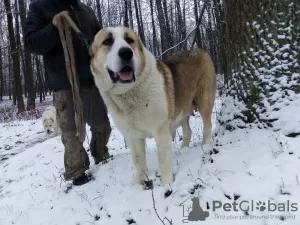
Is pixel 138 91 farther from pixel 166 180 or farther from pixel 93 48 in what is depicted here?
pixel 166 180

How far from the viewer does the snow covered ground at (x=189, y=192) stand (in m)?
2.34

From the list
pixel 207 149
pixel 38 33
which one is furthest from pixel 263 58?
pixel 38 33

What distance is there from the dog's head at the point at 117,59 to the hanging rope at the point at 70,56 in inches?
14.5

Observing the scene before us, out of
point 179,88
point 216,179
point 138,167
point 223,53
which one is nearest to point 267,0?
point 223,53

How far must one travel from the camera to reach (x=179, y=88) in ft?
11.7

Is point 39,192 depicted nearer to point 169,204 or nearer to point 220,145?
point 169,204

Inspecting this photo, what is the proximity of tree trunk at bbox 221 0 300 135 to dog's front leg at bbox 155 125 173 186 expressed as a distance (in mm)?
888

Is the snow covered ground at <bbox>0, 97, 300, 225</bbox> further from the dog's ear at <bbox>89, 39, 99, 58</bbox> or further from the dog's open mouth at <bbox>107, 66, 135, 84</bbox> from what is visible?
the dog's ear at <bbox>89, 39, 99, 58</bbox>

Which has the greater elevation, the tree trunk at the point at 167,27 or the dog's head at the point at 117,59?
the tree trunk at the point at 167,27

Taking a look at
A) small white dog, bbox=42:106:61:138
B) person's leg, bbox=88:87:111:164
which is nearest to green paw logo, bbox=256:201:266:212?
person's leg, bbox=88:87:111:164

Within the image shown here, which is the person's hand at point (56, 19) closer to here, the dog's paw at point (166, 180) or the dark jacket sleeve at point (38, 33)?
the dark jacket sleeve at point (38, 33)

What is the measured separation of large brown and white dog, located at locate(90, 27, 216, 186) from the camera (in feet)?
9.49

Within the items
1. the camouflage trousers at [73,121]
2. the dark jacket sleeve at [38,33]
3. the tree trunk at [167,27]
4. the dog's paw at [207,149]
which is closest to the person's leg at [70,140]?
the camouflage trousers at [73,121]

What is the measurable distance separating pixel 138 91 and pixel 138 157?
30.7 inches
